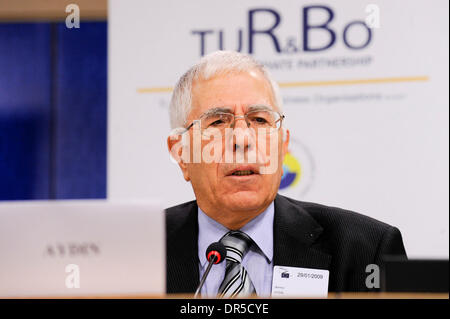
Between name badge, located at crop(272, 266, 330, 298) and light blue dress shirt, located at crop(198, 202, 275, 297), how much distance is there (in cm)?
3

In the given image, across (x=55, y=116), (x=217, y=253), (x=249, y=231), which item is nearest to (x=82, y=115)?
(x=55, y=116)

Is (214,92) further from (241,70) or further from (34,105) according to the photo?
(34,105)

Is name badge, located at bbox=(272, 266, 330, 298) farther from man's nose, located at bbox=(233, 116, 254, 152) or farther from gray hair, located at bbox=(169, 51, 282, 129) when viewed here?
gray hair, located at bbox=(169, 51, 282, 129)

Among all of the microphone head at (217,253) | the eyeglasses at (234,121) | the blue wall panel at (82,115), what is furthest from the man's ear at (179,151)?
the blue wall panel at (82,115)

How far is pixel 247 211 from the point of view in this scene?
1.74m

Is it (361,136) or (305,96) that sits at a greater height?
(305,96)

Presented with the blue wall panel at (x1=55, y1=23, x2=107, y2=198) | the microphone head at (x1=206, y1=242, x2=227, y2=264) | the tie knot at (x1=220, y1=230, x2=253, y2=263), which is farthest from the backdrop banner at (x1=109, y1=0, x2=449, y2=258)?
the microphone head at (x1=206, y1=242, x2=227, y2=264)

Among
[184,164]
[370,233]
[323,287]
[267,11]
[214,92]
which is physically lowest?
[323,287]

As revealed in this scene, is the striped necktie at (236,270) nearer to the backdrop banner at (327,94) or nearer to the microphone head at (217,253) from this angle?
the microphone head at (217,253)

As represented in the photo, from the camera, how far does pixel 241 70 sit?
1828 millimetres

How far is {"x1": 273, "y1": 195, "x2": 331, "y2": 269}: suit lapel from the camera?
1677 millimetres

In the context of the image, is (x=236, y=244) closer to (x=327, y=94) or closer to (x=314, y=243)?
(x=314, y=243)
